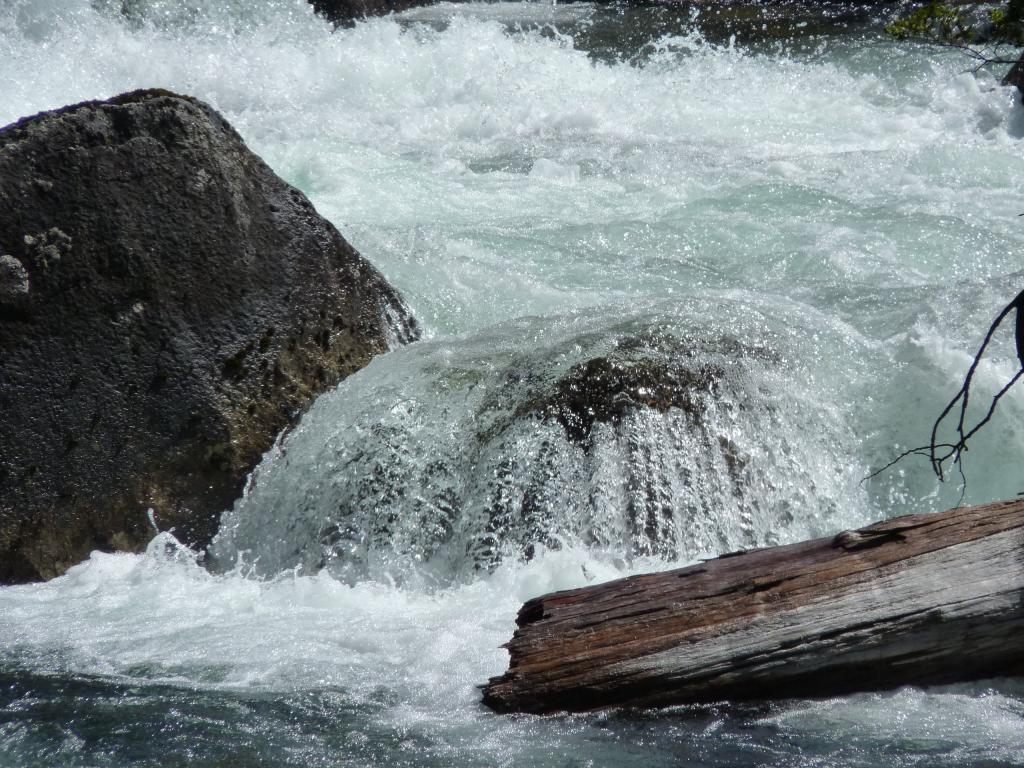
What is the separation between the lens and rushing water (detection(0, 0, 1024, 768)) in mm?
3084

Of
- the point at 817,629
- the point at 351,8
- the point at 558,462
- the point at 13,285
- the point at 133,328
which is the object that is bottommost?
the point at 558,462

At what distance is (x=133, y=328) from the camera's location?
15.6 feet

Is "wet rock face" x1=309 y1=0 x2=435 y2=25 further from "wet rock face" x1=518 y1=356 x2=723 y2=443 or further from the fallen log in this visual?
the fallen log

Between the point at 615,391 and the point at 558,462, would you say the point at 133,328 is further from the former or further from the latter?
the point at 615,391

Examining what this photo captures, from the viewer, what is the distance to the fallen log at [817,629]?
3.00 m

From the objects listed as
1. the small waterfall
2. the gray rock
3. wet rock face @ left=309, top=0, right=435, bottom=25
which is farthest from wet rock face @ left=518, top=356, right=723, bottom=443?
wet rock face @ left=309, top=0, right=435, bottom=25

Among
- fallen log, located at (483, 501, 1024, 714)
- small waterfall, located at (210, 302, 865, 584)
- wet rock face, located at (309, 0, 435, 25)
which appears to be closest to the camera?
fallen log, located at (483, 501, 1024, 714)

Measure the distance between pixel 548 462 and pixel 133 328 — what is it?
73.5 inches

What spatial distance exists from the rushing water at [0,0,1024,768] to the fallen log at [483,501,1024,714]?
0.26 feet

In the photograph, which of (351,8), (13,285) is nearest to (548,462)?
(13,285)

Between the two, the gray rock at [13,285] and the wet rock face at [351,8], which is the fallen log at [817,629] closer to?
the gray rock at [13,285]

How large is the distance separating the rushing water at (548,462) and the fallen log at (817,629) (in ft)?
0.26

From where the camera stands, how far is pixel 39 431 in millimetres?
4617

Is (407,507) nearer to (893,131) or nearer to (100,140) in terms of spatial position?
(100,140)
